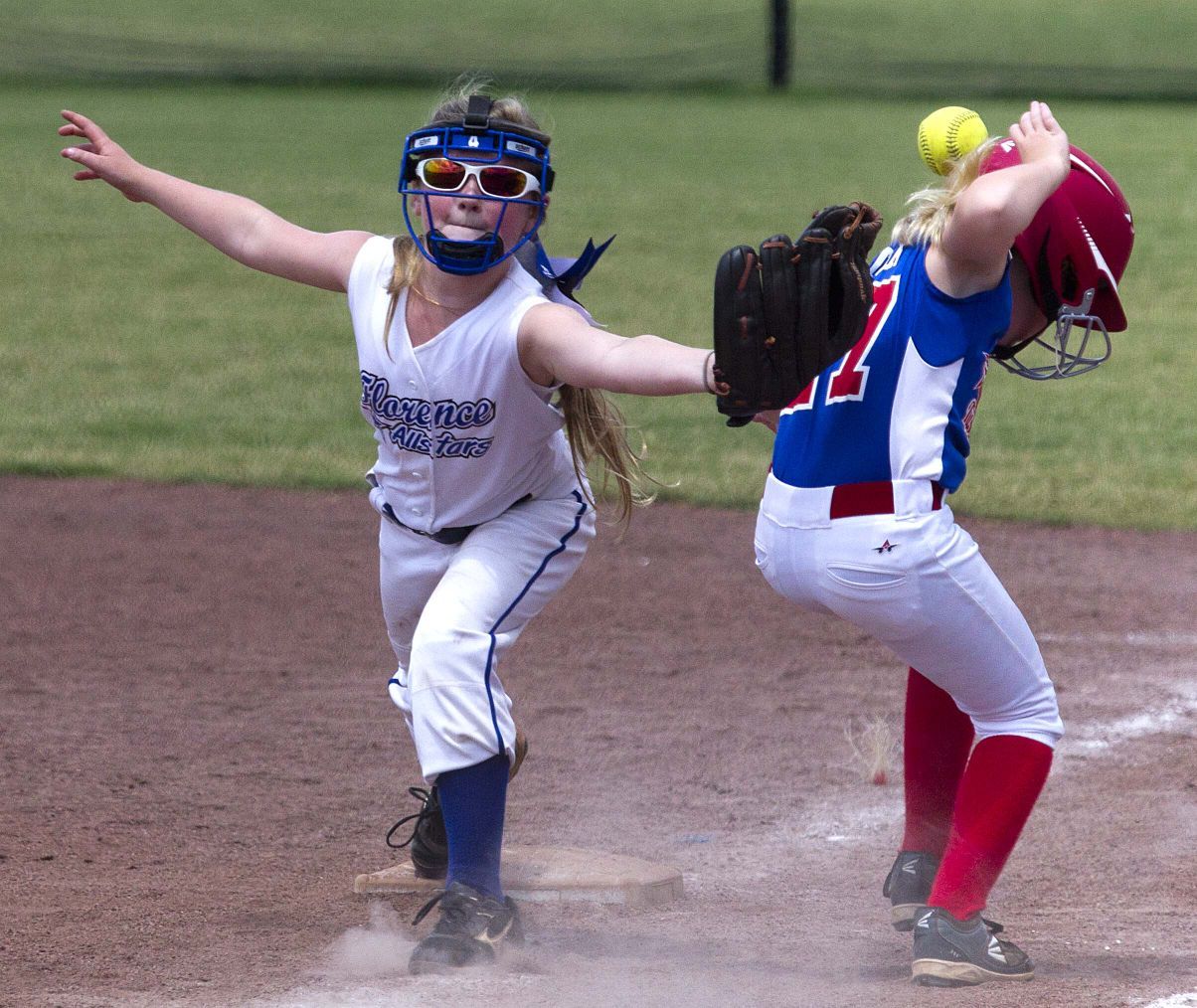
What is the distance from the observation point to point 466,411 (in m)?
3.18

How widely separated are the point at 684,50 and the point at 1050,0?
42.0ft

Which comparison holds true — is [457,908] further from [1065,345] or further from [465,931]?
[1065,345]

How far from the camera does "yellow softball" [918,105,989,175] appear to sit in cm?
319

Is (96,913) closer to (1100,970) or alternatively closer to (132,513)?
(1100,970)

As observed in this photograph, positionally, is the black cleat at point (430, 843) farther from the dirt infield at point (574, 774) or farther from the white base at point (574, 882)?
the dirt infield at point (574, 774)

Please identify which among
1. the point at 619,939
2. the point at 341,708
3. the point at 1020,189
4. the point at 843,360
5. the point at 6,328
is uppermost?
the point at 1020,189

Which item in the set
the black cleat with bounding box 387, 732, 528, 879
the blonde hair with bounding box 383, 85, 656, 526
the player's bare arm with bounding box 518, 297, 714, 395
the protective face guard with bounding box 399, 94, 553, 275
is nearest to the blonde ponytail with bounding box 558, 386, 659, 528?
the blonde hair with bounding box 383, 85, 656, 526

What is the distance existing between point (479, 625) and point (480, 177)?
831mm

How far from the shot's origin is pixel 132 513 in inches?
271

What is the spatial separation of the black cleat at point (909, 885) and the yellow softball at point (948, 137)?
4.38 ft

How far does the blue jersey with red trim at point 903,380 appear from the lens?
2924 mm

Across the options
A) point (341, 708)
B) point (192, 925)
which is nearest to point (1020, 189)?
point (192, 925)

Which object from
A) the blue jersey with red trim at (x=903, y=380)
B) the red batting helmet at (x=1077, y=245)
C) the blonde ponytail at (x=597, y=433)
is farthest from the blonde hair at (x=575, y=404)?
the red batting helmet at (x=1077, y=245)

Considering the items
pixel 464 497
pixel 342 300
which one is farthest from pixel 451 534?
pixel 342 300
